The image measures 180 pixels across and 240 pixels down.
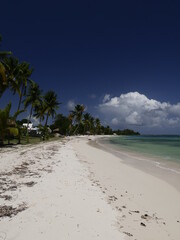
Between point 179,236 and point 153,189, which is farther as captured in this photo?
point 153,189

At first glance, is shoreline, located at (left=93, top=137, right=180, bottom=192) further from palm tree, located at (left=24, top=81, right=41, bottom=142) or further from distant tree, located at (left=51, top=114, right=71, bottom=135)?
distant tree, located at (left=51, top=114, right=71, bottom=135)

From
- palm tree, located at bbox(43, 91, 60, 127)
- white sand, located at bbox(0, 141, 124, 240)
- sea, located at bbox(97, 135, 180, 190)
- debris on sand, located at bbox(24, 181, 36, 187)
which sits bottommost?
sea, located at bbox(97, 135, 180, 190)

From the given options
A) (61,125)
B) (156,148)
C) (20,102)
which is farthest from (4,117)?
(61,125)

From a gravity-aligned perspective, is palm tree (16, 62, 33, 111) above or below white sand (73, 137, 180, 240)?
above

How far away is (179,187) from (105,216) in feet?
15.8

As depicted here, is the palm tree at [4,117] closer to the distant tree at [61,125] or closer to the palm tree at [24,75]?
the palm tree at [24,75]

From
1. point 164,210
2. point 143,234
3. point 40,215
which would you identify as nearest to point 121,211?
point 143,234

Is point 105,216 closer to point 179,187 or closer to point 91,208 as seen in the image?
point 91,208

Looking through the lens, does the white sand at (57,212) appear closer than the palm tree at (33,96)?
Yes

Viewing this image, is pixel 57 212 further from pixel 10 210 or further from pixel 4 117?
pixel 4 117

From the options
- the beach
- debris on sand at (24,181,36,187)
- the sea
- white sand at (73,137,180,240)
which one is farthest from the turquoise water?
debris on sand at (24,181,36,187)

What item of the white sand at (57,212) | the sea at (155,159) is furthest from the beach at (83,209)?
the sea at (155,159)

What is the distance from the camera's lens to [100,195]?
580 centimetres

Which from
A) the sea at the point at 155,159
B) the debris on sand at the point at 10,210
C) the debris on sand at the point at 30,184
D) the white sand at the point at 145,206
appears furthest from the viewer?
the sea at the point at 155,159
